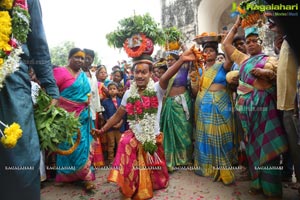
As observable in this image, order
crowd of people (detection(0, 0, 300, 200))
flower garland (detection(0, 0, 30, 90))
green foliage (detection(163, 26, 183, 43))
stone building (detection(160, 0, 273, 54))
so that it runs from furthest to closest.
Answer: stone building (detection(160, 0, 273, 54)), green foliage (detection(163, 26, 183, 43)), crowd of people (detection(0, 0, 300, 200)), flower garland (detection(0, 0, 30, 90))

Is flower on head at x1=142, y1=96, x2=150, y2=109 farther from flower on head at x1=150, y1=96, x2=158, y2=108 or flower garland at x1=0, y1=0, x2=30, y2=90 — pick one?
flower garland at x1=0, y1=0, x2=30, y2=90

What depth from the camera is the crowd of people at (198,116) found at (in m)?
2.96

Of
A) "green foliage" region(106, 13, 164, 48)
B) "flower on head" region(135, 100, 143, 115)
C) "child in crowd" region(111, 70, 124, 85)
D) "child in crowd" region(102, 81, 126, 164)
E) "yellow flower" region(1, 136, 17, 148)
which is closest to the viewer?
"yellow flower" region(1, 136, 17, 148)

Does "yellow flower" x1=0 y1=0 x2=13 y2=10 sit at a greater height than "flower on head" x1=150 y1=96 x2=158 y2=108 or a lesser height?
greater

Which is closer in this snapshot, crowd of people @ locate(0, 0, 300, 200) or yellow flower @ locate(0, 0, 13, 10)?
yellow flower @ locate(0, 0, 13, 10)

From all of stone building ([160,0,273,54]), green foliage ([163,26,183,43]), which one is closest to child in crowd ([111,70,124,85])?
green foliage ([163,26,183,43])

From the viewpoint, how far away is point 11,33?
1.60 metres

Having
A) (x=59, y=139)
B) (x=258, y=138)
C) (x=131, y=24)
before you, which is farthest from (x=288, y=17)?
(x=131, y=24)

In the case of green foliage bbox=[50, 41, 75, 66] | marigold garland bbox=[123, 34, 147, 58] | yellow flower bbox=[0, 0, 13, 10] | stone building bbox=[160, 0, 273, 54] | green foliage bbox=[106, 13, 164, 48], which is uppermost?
green foliage bbox=[50, 41, 75, 66]

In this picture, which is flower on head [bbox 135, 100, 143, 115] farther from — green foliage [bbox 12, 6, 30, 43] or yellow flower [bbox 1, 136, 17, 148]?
yellow flower [bbox 1, 136, 17, 148]

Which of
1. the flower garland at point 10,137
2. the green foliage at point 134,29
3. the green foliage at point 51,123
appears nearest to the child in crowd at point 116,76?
the green foliage at point 134,29

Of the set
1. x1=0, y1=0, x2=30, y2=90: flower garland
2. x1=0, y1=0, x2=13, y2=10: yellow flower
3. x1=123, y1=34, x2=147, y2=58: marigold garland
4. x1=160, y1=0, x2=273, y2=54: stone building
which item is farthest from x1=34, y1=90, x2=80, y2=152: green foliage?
x1=160, y1=0, x2=273, y2=54: stone building

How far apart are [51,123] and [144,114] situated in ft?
6.02

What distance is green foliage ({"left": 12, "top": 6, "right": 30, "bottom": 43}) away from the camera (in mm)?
1597
